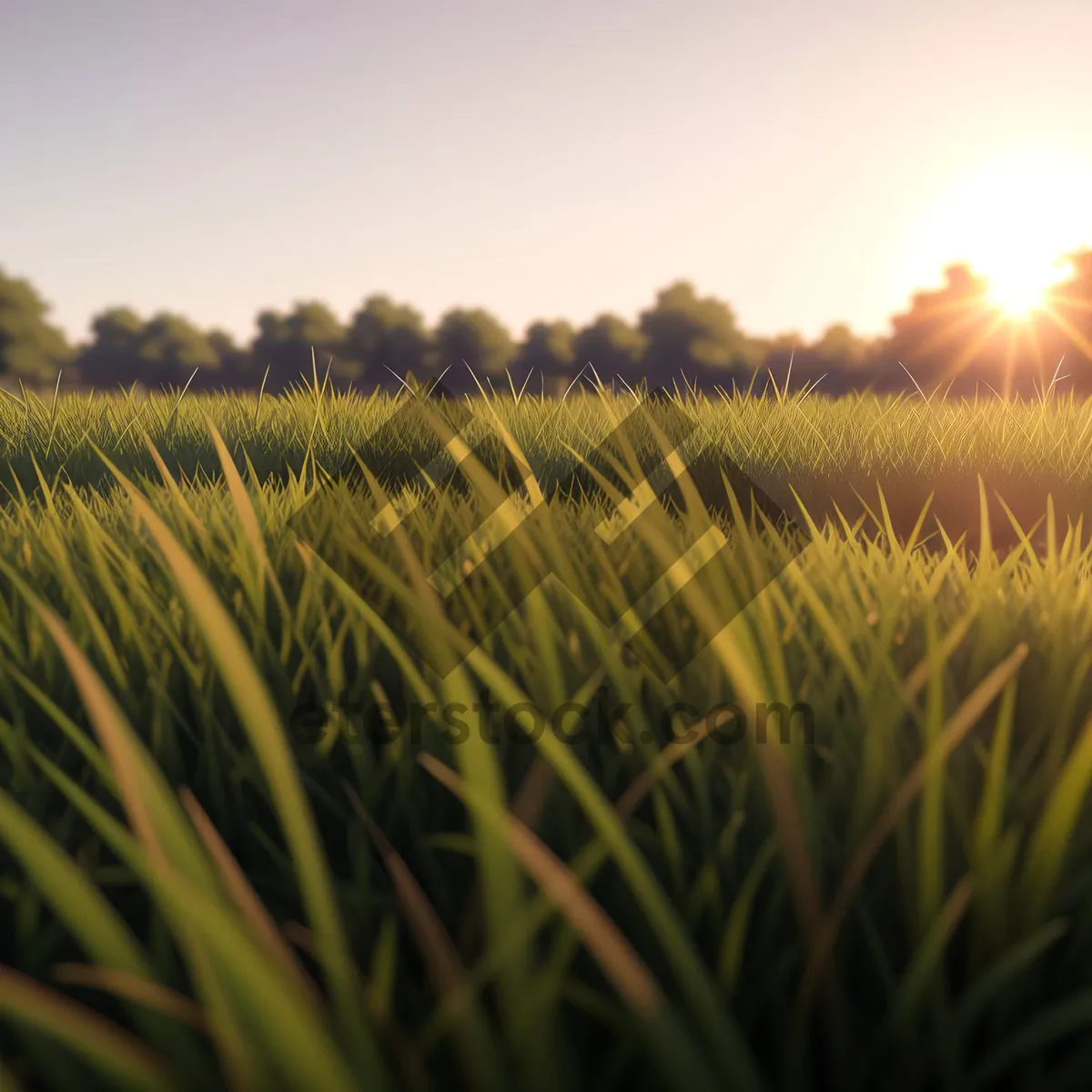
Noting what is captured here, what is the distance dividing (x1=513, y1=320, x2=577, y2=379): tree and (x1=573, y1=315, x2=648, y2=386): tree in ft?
1.82

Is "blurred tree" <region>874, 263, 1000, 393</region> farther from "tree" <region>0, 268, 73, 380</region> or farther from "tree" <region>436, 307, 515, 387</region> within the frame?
"tree" <region>0, 268, 73, 380</region>

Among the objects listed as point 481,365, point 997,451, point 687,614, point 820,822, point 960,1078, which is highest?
point 481,365

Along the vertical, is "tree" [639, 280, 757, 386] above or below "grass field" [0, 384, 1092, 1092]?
above

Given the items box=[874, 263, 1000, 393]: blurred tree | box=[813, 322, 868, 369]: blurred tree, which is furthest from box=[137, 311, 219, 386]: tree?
box=[874, 263, 1000, 393]: blurred tree

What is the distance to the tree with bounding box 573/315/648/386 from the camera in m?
45.1

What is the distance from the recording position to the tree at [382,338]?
1873 inches

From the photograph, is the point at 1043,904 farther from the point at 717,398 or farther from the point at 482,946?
the point at 717,398

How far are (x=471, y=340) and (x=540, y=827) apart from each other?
1884 inches

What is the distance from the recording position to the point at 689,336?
4597cm

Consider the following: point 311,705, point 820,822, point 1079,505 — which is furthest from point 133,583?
point 1079,505

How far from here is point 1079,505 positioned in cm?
296

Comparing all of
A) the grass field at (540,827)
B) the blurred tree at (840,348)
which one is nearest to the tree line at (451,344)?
the blurred tree at (840,348)

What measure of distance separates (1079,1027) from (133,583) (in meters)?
1.14

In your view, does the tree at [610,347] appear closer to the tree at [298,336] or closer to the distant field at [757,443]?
the tree at [298,336]
